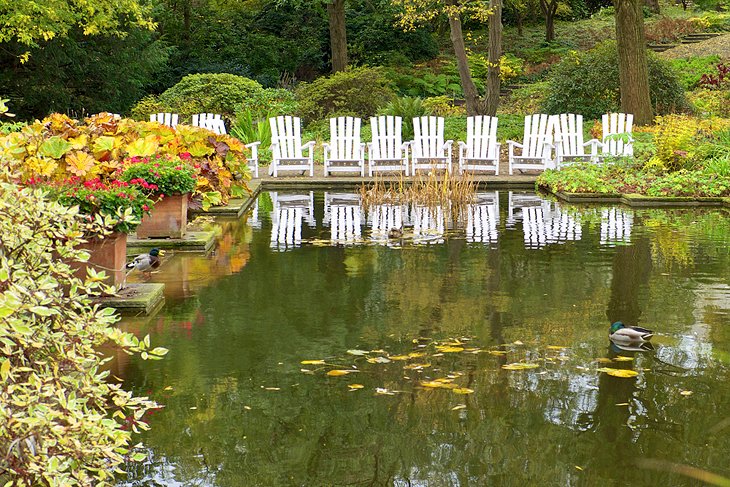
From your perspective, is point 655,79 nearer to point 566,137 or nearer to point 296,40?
point 566,137

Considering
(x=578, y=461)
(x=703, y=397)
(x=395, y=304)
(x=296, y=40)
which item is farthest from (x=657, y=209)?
(x=296, y=40)

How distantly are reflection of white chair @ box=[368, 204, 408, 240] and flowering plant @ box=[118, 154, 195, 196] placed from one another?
1809 mm

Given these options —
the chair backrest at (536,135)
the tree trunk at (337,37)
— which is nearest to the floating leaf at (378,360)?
the chair backrest at (536,135)

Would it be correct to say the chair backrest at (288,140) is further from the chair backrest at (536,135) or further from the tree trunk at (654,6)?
the tree trunk at (654,6)

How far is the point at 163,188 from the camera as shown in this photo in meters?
8.35

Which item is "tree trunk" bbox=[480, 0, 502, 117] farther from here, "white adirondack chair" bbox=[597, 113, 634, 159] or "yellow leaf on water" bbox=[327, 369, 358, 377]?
"yellow leaf on water" bbox=[327, 369, 358, 377]

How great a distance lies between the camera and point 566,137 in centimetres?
1513

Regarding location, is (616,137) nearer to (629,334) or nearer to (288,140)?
(288,140)

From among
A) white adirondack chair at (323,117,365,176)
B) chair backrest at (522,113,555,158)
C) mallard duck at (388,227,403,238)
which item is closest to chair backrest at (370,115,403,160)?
white adirondack chair at (323,117,365,176)

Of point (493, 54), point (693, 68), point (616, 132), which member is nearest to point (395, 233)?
point (616, 132)

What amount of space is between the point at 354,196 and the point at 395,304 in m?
6.96

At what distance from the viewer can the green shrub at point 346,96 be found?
893 inches

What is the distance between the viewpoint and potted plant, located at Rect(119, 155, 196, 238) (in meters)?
8.25

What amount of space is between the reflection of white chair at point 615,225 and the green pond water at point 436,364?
88 mm
